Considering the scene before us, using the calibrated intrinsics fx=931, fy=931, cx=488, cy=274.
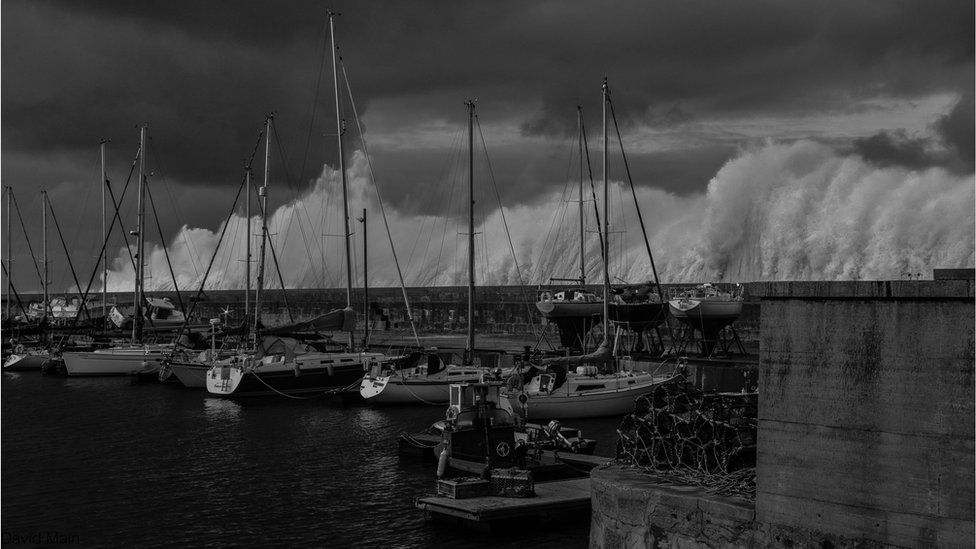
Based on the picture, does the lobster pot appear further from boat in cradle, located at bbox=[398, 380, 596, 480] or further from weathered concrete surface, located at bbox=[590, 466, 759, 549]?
weathered concrete surface, located at bbox=[590, 466, 759, 549]

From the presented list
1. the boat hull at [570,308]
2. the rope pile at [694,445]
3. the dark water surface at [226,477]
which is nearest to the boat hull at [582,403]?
the dark water surface at [226,477]

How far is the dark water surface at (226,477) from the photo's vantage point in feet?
61.6

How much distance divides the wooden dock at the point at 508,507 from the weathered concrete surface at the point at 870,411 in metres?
9.17

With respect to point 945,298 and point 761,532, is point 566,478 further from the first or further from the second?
point 945,298

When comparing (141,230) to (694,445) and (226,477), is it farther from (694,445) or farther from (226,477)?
(694,445)

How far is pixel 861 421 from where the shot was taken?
811cm

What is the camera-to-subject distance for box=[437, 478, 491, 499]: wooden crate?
18.1 m

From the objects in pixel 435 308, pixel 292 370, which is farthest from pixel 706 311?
pixel 435 308

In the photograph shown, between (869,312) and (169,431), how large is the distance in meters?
29.3

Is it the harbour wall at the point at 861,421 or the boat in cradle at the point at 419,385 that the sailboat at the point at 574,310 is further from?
the harbour wall at the point at 861,421

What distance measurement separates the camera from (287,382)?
4244cm

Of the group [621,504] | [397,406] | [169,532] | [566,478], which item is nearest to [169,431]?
[397,406]

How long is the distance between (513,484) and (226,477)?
985 cm

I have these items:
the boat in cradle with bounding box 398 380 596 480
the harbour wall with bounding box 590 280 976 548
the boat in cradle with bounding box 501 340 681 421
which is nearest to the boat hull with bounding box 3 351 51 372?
the boat in cradle with bounding box 501 340 681 421
